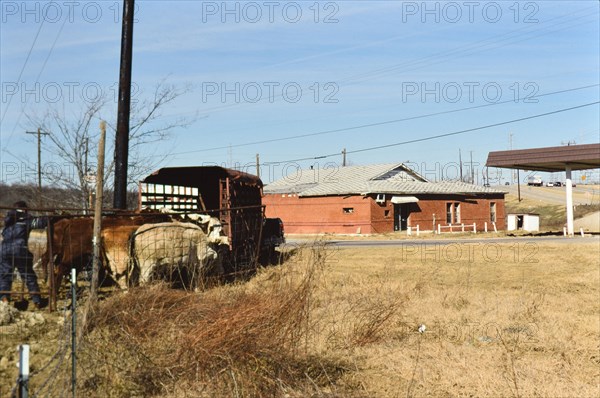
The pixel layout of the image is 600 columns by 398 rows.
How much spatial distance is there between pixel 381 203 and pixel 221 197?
86.4 feet

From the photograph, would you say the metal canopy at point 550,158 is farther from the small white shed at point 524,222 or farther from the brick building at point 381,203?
the brick building at point 381,203

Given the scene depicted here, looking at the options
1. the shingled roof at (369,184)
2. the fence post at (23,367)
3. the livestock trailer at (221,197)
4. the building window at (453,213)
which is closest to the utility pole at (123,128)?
the livestock trailer at (221,197)

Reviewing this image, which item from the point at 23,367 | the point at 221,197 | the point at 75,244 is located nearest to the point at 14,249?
the point at 75,244

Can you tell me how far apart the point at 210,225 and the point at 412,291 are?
16.1 feet

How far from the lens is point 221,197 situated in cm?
1614

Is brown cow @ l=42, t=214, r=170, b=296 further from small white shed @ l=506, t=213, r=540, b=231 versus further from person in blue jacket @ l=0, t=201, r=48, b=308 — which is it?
small white shed @ l=506, t=213, r=540, b=231

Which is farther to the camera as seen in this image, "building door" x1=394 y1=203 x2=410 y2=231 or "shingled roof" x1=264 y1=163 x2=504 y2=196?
"building door" x1=394 y1=203 x2=410 y2=231

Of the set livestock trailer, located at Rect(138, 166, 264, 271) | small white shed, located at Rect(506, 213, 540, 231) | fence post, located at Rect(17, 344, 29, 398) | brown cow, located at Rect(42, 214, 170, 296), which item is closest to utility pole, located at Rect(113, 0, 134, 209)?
livestock trailer, located at Rect(138, 166, 264, 271)

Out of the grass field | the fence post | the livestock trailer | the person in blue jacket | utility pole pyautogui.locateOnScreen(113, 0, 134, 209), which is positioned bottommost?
the grass field

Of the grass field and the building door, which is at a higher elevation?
the building door

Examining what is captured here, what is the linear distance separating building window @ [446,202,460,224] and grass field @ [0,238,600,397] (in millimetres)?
32804

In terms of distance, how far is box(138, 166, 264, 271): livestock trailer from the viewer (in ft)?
51.1

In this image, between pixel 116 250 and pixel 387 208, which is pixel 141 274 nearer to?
pixel 116 250

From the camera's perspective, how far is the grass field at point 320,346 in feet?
22.9
